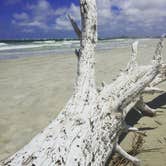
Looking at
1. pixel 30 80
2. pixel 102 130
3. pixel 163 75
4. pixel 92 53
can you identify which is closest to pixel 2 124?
pixel 92 53

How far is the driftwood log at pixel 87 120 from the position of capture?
288 centimetres

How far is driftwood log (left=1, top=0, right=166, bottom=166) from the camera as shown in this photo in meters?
2.88

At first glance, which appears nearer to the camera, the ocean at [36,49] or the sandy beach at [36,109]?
the sandy beach at [36,109]

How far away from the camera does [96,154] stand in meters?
3.25

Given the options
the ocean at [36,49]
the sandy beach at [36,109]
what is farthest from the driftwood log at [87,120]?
the ocean at [36,49]

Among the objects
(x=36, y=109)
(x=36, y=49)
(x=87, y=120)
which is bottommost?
(x=36, y=49)

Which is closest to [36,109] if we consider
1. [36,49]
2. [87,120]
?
[87,120]

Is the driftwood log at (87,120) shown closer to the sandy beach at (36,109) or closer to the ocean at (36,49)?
the sandy beach at (36,109)

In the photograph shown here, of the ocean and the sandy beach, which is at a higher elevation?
the sandy beach

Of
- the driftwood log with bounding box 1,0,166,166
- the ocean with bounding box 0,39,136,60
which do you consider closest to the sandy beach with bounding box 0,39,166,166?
the driftwood log with bounding box 1,0,166,166

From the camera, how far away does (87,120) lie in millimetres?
3420

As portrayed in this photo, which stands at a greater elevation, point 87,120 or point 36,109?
point 87,120

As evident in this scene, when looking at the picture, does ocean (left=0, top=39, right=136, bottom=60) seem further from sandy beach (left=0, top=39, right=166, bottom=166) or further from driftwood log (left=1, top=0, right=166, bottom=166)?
driftwood log (left=1, top=0, right=166, bottom=166)

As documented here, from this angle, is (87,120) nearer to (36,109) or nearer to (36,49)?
(36,109)
